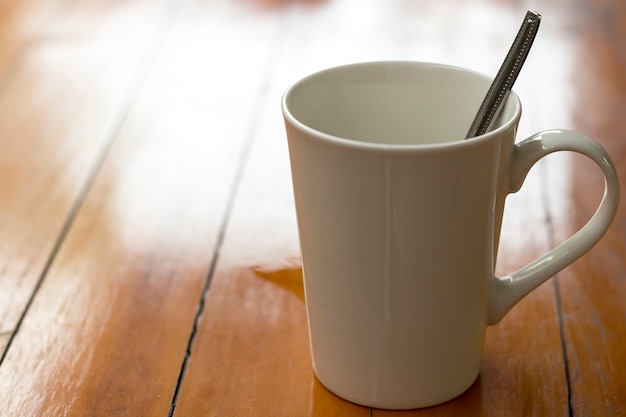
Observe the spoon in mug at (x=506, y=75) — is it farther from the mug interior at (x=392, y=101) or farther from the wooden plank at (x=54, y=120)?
the wooden plank at (x=54, y=120)

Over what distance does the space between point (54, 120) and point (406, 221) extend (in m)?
0.55

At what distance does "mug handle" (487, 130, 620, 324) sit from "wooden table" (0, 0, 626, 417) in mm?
63

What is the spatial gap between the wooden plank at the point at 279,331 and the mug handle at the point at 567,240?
0.05m

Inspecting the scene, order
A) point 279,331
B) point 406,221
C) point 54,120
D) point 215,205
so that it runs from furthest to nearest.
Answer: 1. point 54,120
2. point 215,205
3. point 279,331
4. point 406,221

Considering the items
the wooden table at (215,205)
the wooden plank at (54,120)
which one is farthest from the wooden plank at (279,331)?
the wooden plank at (54,120)

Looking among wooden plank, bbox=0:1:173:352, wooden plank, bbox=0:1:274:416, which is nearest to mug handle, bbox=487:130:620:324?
wooden plank, bbox=0:1:274:416

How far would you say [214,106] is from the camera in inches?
34.9

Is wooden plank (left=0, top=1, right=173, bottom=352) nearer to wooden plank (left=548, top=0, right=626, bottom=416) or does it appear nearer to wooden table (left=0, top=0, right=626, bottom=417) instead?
wooden table (left=0, top=0, right=626, bottom=417)

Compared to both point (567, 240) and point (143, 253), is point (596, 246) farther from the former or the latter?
point (143, 253)

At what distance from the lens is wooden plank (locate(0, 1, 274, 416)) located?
1.72 feet

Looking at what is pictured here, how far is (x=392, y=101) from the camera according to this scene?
510mm

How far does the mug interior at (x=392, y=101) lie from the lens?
19.3 inches

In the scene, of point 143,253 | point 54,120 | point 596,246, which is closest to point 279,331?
point 143,253

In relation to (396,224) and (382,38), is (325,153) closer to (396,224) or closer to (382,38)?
(396,224)
